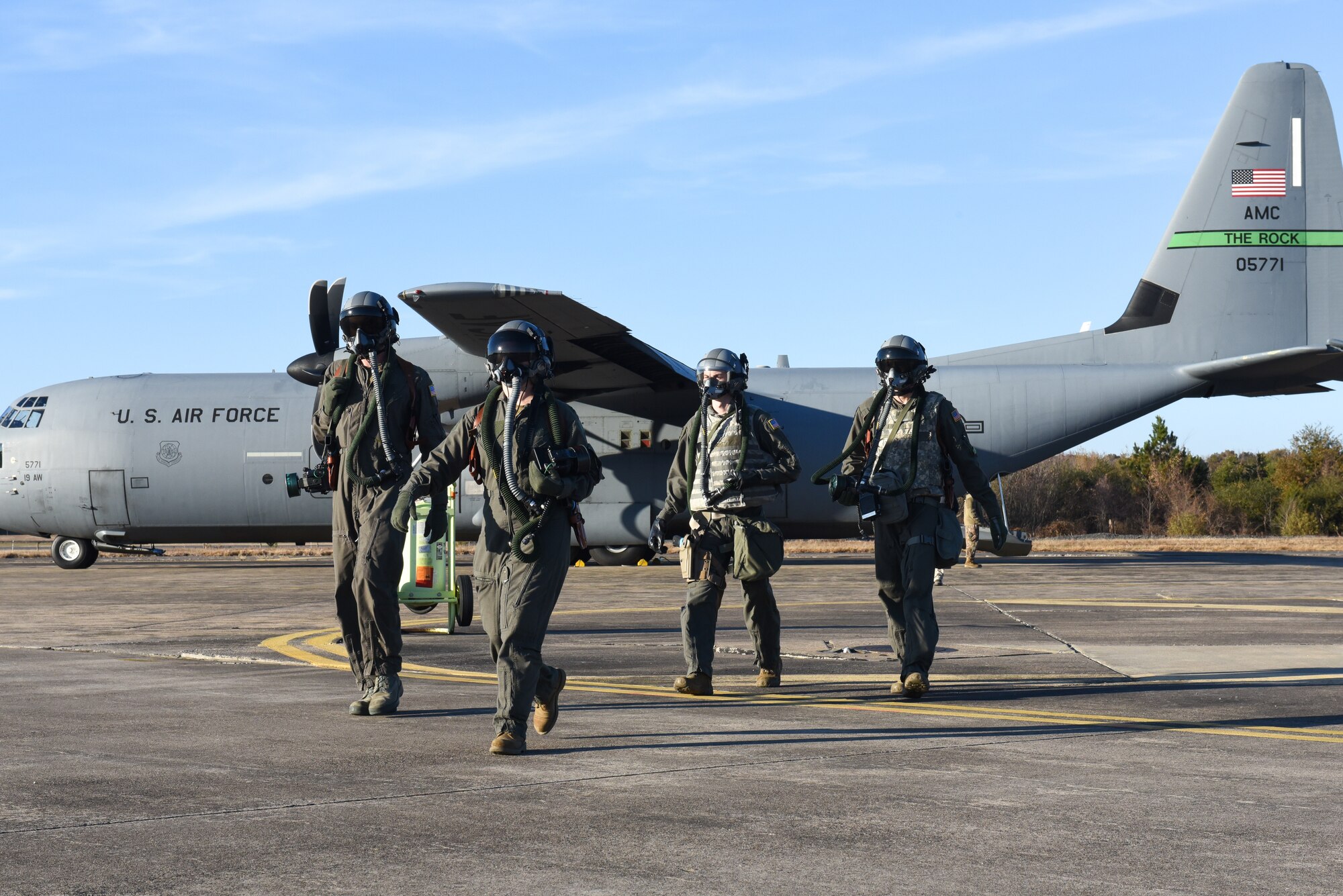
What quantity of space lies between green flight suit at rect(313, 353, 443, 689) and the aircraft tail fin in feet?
57.3

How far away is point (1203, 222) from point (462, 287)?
43.6 feet

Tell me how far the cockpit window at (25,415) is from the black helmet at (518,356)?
67.5ft

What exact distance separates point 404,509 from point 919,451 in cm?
349

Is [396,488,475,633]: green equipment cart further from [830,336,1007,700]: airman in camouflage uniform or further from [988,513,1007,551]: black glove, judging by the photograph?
[988,513,1007,551]: black glove

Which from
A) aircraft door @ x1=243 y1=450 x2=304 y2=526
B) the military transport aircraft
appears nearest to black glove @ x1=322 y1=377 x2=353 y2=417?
the military transport aircraft

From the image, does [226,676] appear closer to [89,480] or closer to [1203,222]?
[89,480]

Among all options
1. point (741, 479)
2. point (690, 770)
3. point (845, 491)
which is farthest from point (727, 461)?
point (690, 770)

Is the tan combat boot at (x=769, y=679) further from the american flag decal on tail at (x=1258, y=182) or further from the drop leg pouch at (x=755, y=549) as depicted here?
the american flag decal on tail at (x=1258, y=182)

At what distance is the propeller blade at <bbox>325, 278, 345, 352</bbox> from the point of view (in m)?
21.4

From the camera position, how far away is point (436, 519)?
6852 millimetres

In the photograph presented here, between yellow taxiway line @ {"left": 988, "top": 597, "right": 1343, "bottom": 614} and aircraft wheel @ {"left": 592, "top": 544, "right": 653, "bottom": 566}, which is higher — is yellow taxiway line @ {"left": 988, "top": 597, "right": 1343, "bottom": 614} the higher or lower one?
the lower one

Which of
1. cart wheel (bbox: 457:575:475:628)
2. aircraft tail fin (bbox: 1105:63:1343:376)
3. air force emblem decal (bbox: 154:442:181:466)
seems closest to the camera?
cart wheel (bbox: 457:575:475:628)

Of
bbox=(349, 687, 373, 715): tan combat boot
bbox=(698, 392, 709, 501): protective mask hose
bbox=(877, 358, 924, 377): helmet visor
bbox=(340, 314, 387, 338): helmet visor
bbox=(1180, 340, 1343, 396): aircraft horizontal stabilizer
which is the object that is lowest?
bbox=(349, 687, 373, 715): tan combat boot

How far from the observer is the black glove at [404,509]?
676 centimetres
